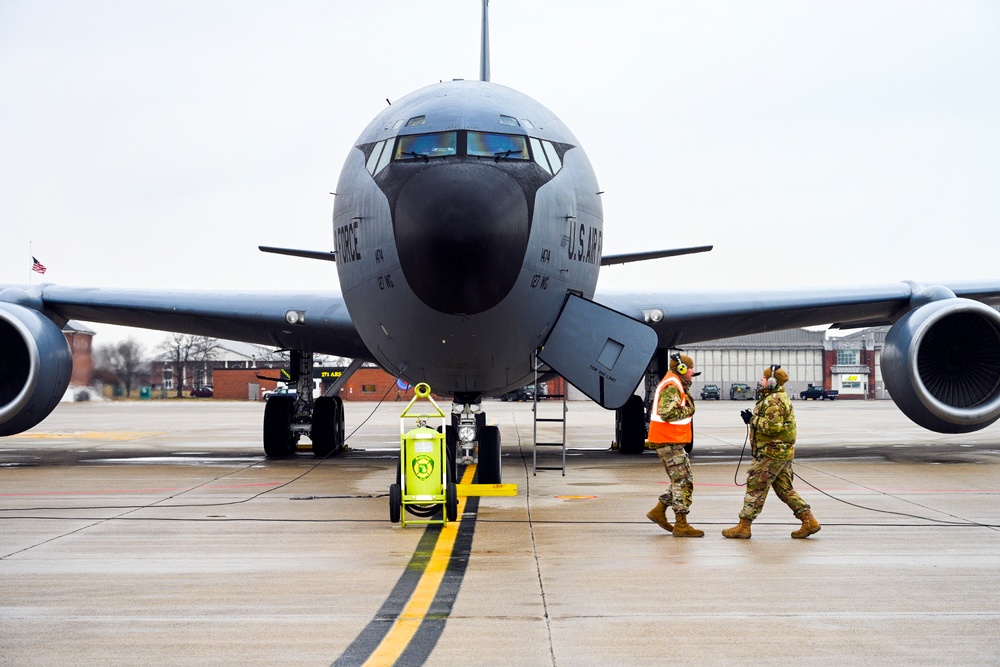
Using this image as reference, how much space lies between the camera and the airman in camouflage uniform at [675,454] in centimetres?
819

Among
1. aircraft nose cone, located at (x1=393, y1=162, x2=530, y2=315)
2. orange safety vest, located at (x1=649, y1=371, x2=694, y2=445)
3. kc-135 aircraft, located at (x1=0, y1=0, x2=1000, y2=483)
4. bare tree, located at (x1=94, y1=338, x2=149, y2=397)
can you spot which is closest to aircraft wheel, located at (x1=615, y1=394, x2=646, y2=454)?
kc-135 aircraft, located at (x1=0, y1=0, x2=1000, y2=483)

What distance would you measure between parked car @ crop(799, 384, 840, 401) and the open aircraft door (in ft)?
229

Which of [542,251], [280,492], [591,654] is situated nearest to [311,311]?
[280,492]

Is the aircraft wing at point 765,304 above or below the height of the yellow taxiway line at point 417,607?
above

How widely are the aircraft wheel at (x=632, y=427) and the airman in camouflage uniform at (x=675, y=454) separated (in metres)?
8.16

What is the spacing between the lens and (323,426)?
1672cm

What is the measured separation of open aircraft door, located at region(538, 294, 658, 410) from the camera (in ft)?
35.0

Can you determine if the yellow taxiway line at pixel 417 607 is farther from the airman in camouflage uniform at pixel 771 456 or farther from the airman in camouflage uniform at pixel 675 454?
the airman in camouflage uniform at pixel 771 456

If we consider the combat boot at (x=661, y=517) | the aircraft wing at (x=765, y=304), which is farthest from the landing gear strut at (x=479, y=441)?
the aircraft wing at (x=765, y=304)

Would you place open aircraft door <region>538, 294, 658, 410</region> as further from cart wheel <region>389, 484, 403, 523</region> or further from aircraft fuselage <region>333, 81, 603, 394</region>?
cart wheel <region>389, 484, 403, 523</region>

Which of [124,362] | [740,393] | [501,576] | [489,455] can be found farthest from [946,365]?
[740,393]

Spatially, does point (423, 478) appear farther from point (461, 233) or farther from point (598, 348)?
point (598, 348)

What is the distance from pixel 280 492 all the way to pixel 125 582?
5173mm

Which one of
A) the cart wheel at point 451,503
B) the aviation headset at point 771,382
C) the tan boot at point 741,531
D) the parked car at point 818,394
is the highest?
the aviation headset at point 771,382
